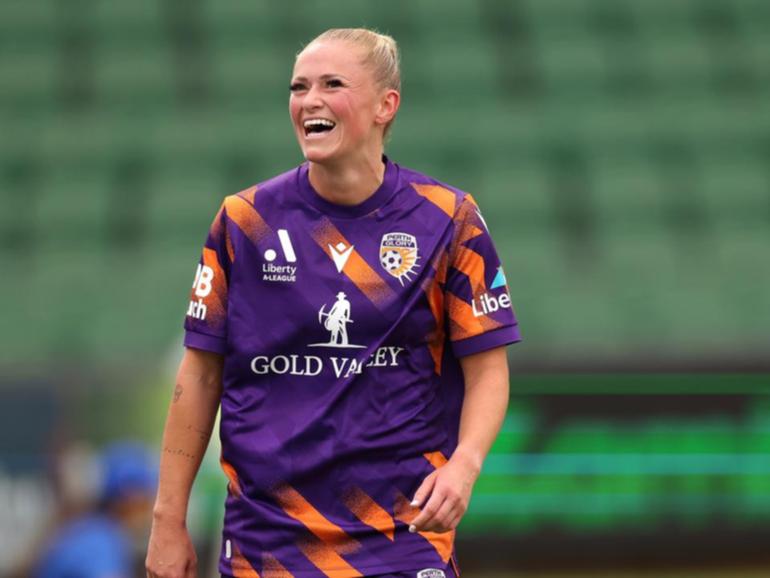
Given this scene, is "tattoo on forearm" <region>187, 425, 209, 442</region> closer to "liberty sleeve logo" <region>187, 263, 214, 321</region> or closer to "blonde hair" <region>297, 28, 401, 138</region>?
"liberty sleeve logo" <region>187, 263, 214, 321</region>

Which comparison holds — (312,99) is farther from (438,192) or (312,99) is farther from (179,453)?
(179,453)

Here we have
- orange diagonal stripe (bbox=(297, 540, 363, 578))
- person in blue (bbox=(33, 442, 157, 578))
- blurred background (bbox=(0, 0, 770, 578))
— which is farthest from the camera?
blurred background (bbox=(0, 0, 770, 578))

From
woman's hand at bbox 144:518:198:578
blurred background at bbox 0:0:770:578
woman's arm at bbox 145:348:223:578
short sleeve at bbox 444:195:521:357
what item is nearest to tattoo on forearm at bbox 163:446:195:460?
woman's arm at bbox 145:348:223:578

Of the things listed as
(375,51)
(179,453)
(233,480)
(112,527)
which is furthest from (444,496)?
(112,527)

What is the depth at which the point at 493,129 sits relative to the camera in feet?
35.6

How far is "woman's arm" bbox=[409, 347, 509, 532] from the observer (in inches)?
125

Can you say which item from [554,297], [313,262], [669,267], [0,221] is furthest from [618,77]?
[313,262]

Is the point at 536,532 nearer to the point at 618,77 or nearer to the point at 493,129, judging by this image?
the point at 493,129

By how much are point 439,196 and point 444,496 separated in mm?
730

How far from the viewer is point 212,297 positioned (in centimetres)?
346

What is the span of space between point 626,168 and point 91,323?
4.00m

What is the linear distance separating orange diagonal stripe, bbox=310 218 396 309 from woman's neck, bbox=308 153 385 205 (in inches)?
2.6

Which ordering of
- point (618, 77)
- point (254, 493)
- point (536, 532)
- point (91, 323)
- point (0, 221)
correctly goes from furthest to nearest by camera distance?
point (618, 77), point (0, 221), point (91, 323), point (536, 532), point (254, 493)

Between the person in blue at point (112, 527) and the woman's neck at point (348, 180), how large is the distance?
3.51 meters
